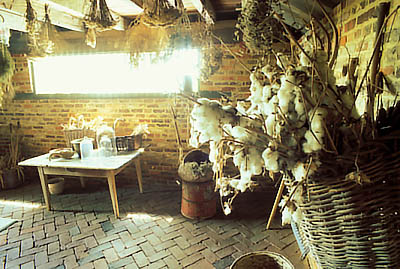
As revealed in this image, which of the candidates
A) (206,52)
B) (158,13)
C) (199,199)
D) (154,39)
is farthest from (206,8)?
(199,199)

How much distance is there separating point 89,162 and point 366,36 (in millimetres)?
3308

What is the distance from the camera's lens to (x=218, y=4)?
3416 mm

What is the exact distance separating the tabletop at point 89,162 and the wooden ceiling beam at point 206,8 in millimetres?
2105

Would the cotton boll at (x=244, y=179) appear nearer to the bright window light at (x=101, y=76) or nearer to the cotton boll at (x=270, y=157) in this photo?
the cotton boll at (x=270, y=157)

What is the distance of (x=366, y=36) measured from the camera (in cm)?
144

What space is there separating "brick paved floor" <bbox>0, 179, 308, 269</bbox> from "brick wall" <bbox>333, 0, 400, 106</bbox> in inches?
78.3

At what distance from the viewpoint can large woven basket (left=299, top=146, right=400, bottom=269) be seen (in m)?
0.75

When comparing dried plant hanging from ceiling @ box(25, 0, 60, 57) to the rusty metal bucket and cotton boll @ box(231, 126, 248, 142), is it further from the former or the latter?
cotton boll @ box(231, 126, 248, 142)

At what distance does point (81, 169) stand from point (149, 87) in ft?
5.76

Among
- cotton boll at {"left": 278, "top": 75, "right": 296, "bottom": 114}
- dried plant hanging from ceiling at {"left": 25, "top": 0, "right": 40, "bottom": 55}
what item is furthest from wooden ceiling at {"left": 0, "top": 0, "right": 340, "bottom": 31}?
cotton boll at {"left": 278, "top": 75, "right": 296, "bottom": 114}

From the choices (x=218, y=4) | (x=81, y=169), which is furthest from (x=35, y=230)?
(x=218, y=4)

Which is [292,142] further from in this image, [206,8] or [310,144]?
[206,8]

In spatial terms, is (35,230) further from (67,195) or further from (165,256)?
(165,256)

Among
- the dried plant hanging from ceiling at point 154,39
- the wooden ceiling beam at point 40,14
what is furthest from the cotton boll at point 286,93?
the wooden ceiling beam at point 40,14
